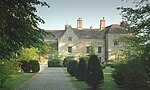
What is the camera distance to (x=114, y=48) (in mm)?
78438

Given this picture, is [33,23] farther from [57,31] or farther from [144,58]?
[57,31]

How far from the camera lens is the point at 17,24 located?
47.8ft

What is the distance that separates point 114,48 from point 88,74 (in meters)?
58.8

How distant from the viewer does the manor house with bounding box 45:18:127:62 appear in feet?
256

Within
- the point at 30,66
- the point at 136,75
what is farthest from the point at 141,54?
the point at 30,66

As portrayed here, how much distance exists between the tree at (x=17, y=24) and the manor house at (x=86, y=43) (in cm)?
6214

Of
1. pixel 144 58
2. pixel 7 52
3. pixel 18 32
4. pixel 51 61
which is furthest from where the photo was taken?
pixel 51 61

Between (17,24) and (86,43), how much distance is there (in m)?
65.3

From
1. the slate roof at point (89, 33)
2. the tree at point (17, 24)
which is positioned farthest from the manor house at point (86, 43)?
the tree at point (17, 24)

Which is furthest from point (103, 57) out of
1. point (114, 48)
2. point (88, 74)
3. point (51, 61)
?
point (88, 74)

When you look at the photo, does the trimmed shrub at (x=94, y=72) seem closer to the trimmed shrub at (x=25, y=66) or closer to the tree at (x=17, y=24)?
the tree at (x=17, y=24)

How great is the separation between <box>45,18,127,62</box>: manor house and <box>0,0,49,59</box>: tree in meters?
62.1

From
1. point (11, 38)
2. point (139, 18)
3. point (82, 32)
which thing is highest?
point (82, 32)

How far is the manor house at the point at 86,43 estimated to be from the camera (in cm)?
7806
